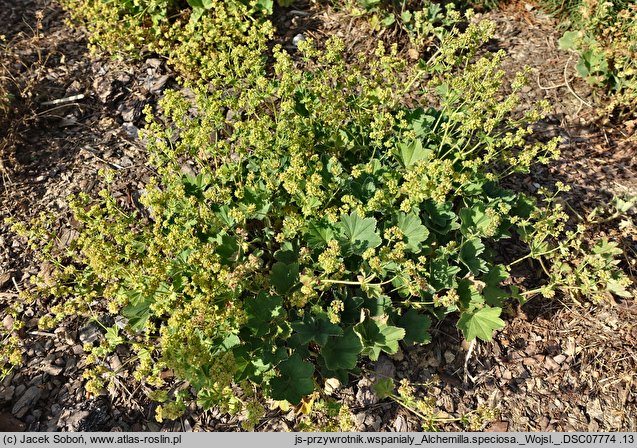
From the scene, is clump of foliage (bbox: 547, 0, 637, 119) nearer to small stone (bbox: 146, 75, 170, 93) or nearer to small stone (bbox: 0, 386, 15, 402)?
small stone (bbox: 146, 75, 170, 93)

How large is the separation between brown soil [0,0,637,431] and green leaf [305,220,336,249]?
848 mm

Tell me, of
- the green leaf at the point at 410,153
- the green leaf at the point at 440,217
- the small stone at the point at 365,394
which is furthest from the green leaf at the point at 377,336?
the green leaf at the point at 410,153

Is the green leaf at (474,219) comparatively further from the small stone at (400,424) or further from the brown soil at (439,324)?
the small stone at (400,424)

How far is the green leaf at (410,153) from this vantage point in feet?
10.2

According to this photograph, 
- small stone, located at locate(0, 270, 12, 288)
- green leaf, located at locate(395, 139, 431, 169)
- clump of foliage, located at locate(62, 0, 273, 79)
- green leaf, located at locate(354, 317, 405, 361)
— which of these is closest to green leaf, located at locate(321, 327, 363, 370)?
green leaf, located at locate(354, 317, 405, 361)

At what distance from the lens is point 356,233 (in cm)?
294

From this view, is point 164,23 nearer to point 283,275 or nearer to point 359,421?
point 283,275

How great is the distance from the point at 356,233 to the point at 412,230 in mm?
333

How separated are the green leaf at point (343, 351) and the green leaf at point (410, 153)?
1145 mm

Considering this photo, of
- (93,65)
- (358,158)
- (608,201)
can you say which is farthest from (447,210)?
(93,65)

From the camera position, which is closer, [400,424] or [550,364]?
[400,424]

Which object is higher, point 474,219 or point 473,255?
point 474,219

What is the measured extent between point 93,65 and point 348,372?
3599 mm

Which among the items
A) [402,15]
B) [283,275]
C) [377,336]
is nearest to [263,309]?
[283,275]
